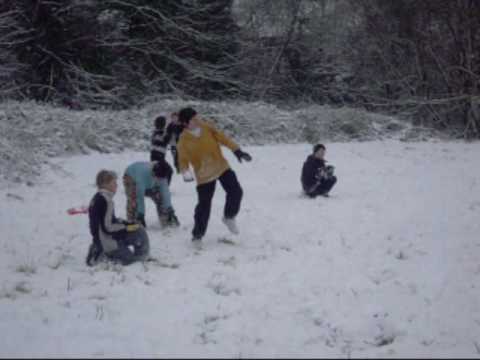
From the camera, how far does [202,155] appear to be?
6.94 meters

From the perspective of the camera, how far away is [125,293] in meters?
5.13

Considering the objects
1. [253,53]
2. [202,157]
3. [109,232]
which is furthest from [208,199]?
[253,53]

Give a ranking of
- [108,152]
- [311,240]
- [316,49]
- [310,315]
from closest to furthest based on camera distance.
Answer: [310,315], [311,240], [108,152], [316,49]

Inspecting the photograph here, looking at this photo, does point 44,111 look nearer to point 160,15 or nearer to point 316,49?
point 160,15

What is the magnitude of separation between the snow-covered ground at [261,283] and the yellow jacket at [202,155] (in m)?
0.97

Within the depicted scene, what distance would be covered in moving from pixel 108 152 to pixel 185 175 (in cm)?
862

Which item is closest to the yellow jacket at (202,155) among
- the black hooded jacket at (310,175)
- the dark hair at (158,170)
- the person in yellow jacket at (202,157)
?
the person in yellow jacket at (202,157)

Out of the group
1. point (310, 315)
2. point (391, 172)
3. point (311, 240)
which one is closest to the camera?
point (310, 315)

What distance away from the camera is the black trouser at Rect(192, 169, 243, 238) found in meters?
7.00

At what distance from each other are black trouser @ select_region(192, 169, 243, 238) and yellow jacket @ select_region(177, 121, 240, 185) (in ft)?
0.34

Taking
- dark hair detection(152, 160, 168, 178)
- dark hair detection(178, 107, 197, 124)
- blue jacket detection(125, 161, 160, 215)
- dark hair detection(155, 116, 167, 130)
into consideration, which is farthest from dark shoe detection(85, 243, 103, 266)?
dark hair detection(155, 116, 167, 130)

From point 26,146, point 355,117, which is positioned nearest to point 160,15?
point 355,117

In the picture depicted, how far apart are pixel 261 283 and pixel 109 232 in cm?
181

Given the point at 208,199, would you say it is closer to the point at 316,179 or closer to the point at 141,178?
the point at 141,178
